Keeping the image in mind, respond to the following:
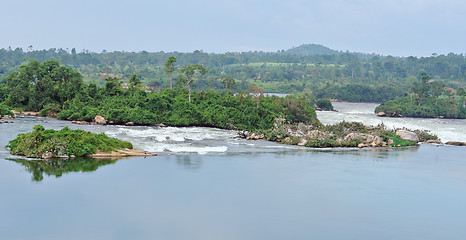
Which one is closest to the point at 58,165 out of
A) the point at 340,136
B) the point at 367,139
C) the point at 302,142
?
the point at 302,142

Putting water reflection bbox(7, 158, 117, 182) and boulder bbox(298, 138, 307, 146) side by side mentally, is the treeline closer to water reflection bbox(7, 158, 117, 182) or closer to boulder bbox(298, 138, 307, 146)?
boulder bbox(298, 138, 307, 146)

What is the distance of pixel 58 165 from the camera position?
60.7 feet

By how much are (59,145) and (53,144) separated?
0.22m

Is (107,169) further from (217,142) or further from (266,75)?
(266,75)

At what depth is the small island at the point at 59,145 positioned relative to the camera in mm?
19469

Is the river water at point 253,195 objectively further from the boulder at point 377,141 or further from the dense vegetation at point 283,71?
the dense vegetation at point 283,71

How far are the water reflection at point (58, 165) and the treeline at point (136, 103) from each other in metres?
12.5

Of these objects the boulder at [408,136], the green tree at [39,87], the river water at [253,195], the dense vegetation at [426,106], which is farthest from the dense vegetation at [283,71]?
the river water at [253,195]

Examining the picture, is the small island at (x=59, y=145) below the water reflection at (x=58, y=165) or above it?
above

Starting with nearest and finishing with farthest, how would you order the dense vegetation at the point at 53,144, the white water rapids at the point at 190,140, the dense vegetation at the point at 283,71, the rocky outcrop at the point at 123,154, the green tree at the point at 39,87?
1. the dense vegetation at the point at 53,144
2. the rocky outcrop at the point at 123,154
3. the white water rapids at the point at 190,140
4. the green tree at the point at 39,87
5. the dense vegetation at the point at 283,71

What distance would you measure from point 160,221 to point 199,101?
74.3 ft

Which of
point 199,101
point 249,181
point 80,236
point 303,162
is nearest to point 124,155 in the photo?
point 249,181

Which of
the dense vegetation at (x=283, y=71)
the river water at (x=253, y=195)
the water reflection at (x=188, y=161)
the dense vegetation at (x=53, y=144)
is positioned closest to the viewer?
the river water at (x=253, y=195)

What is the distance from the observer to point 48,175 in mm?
17188
